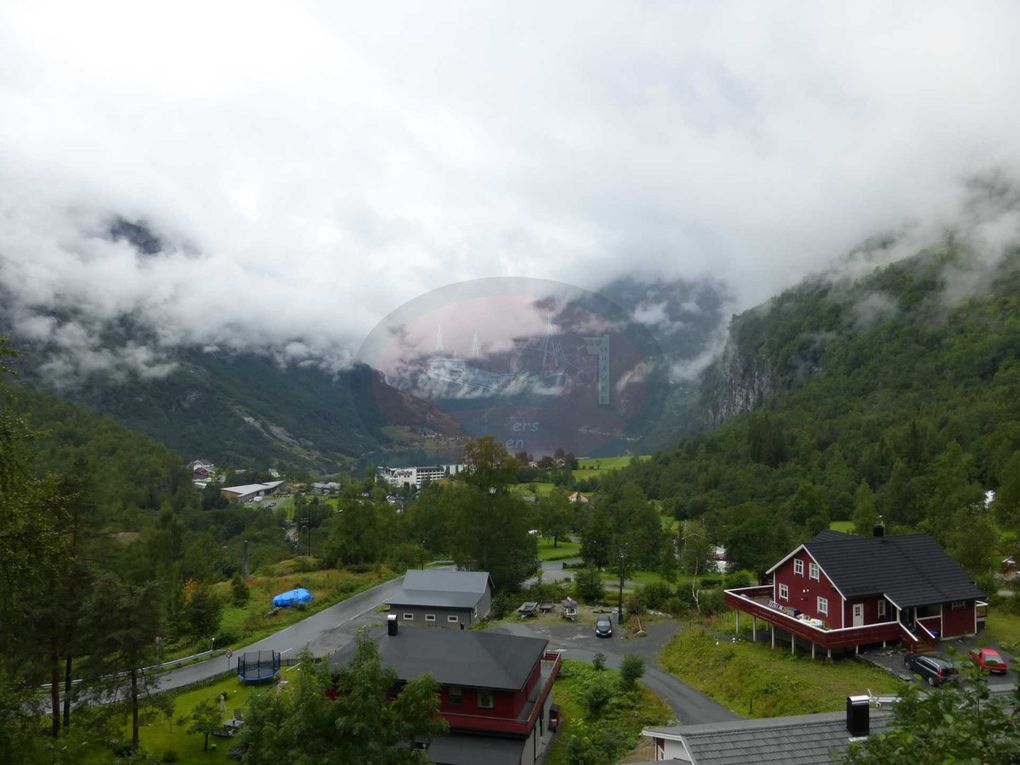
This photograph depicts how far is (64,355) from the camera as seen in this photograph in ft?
594

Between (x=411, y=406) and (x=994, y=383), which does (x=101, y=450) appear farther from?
(x=994, y=383)

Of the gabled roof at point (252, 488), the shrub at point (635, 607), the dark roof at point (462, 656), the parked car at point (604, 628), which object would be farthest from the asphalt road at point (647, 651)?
the gabled roof at point (252, 488)

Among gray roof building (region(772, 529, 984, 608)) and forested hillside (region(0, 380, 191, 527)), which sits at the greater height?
forested hillside (region(0, 380, 191, 527))

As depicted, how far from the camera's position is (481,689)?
2020 centimetres

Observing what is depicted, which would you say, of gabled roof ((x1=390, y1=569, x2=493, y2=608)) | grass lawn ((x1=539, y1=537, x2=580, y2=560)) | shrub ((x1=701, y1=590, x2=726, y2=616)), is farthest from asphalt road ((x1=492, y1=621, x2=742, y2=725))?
grass lawn ((x1=539, y1=537, x2=580, y2=560))

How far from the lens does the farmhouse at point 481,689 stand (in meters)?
19.6

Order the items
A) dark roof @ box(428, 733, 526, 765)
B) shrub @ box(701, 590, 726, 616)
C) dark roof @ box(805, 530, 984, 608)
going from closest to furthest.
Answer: dark roof @ box(428, 733, 526, 765) < dark roof @ box(805, 530, 984, 608) < shrub @ box(701, 590, 726, 616)

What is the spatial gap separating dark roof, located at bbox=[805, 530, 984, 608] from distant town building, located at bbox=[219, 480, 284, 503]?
116063mm

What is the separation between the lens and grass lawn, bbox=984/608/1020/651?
2738cm

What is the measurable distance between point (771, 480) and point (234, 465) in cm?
14166

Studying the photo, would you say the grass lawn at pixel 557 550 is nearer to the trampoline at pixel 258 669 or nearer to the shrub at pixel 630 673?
the shrub at pixel 630 673

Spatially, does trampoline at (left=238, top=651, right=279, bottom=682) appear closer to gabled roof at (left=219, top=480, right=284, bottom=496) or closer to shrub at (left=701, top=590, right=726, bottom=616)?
shrub at (left=701, top=590, right=726, bottom=616)

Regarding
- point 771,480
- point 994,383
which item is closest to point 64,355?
point 771,480

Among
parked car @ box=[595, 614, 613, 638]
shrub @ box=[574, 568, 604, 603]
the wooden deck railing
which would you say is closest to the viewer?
the wooden deck railing
